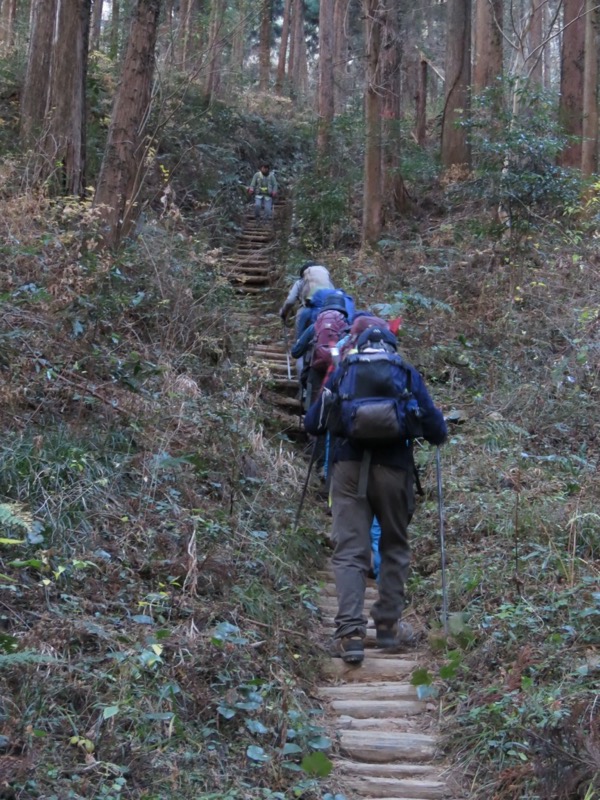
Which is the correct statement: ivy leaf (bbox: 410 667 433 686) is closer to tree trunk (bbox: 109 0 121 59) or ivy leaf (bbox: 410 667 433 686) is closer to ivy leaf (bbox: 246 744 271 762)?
ivy leaf (bbox: 246 744 271 762)

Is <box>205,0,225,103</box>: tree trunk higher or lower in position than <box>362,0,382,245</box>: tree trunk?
higher

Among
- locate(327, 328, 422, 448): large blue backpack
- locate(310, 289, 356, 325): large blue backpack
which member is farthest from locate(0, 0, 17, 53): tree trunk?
locate(327, 328, 422, 448): large blue backpack

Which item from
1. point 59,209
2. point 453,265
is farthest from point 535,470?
point 453,265

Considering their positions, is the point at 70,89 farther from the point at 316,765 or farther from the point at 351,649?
the point at 316,765

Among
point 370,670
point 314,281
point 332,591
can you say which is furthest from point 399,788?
point 314,281

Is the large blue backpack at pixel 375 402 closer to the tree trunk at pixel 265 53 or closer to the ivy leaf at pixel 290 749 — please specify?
the ivy leaf at pixel 290 749

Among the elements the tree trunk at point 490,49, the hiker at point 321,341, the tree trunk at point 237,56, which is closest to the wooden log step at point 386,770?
the hiker at point 321,341

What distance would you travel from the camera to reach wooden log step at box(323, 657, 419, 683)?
5.72m

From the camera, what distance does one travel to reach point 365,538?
234 inches

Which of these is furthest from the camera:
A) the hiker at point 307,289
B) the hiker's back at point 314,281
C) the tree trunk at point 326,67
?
the tree trunk at point 326,67

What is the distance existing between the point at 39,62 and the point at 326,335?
24.0 feet

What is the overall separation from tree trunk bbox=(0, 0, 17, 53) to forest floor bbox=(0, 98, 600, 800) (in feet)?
37.4

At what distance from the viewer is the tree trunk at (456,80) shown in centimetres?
1808

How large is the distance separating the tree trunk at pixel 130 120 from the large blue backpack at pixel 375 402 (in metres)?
4.72
